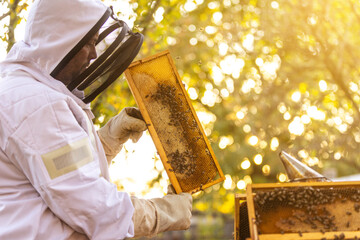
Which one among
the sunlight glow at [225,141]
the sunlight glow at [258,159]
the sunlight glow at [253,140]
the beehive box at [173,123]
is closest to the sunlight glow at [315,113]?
the sunlight glow at [253,140]

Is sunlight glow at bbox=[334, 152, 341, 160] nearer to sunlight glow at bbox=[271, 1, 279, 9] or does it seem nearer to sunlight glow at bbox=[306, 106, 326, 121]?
sunlight glow at bbox=[306, 106, 326, 121]

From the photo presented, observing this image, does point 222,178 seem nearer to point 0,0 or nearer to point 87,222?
point 87,222

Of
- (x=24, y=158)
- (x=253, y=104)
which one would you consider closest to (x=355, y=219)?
(x=24, y=158)

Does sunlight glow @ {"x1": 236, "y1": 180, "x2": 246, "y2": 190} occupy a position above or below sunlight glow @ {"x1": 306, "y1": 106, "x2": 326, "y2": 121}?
below

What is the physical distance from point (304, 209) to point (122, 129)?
1.49 m

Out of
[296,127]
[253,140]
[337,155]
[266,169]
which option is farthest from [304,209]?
[266,169]

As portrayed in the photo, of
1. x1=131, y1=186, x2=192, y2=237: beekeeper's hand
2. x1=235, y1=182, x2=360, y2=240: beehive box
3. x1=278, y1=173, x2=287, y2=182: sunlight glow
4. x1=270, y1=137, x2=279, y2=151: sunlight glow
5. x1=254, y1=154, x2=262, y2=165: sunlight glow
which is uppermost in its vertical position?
x1=131, y1=186, x2=192, y2=237: beekeeper's hand

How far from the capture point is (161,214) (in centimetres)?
289

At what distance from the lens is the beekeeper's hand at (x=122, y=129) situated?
344 cm

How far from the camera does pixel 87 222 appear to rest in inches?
95.8

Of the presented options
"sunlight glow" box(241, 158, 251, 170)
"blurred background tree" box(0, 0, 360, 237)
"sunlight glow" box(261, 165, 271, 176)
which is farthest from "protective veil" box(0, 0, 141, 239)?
"sunlight glow" box(261, 165, 271, 176)

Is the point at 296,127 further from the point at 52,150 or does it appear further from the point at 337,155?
the point at 52,150

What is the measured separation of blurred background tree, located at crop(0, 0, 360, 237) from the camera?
32.7 ft

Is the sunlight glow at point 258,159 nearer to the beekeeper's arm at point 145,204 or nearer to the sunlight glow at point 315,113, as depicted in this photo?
the sunlight glow at point 315,113
